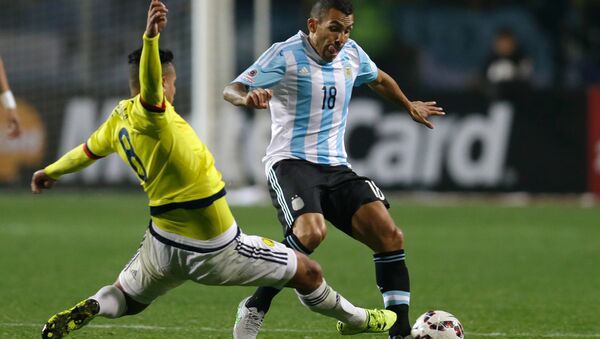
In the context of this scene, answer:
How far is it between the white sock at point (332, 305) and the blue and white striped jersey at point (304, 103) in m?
1.05

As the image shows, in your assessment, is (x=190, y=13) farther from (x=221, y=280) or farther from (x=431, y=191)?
(x=221, y=280)

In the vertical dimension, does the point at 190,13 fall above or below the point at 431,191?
above

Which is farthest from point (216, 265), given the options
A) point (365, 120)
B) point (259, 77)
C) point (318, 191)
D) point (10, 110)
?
point (365, 120)

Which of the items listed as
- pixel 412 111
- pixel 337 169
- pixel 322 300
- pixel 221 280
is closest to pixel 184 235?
pixel 221 280

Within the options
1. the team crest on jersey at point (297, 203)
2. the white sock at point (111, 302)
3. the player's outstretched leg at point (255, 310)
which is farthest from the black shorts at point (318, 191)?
the white sock at point (111, 302)

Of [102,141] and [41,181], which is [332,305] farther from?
[41,181]

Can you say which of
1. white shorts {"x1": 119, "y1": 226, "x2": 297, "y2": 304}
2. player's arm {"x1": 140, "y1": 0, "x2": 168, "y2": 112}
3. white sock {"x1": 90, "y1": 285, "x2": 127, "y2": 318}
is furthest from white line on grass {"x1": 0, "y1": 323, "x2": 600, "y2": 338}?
player's arm {"x1": 140, "y1": 0, "x2": 168, "y2": 112}

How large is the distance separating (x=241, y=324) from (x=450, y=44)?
61.0 ft

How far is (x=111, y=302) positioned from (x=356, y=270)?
197 inches

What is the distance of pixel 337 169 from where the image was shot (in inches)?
293

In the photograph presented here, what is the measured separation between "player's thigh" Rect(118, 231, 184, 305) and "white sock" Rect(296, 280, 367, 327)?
713mm

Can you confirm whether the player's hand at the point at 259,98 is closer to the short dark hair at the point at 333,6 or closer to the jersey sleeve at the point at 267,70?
the jersey sleeve at the point at 267,70

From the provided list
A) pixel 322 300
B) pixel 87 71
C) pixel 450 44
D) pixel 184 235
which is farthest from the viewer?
pixel 450 44

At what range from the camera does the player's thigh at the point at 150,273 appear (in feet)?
20.5
